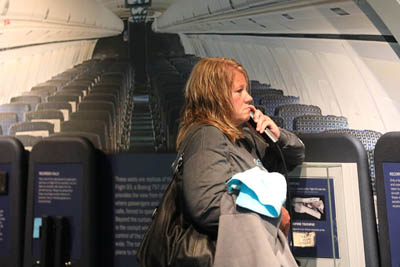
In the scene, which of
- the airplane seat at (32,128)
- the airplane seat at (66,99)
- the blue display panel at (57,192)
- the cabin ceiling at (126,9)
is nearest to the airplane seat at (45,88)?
the airplane seat at (66,99)

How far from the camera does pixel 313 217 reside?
6.34 feet

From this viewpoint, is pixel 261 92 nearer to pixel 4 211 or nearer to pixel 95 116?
pixel 95 116

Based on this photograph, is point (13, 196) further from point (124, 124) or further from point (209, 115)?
point (209, 115)

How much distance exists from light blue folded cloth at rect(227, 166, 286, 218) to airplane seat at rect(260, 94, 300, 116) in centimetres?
108

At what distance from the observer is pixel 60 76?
7.70 ft

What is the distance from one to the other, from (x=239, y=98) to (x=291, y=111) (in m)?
0.86

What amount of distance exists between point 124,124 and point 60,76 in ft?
1.89

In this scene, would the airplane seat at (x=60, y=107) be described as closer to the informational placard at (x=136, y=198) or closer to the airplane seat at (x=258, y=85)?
the informational placard at (x=136, y=198)

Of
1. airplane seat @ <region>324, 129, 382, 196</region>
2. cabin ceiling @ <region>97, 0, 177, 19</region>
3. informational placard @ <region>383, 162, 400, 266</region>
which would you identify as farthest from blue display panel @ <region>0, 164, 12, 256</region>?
informational placard @ <region>383, 162, 400, 266</region>

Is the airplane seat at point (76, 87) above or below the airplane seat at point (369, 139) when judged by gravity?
above

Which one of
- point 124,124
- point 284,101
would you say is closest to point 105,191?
point 124,124

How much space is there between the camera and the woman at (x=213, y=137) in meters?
1.19

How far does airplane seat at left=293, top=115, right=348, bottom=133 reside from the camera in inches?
83.0

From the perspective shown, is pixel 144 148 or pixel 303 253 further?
pixel 144 148
